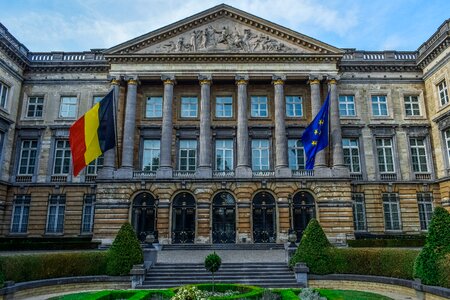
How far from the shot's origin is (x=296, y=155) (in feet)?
107

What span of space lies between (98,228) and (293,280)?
16.6 metres

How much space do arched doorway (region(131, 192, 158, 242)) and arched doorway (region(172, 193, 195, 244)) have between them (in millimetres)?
1656

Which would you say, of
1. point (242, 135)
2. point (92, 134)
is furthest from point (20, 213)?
point (242, 135)

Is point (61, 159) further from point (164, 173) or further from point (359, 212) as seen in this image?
point (359, 212)

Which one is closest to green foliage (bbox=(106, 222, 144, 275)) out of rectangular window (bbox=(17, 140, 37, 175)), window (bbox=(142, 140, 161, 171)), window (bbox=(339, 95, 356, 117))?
window (bbox=(142, 140, 161, 171))

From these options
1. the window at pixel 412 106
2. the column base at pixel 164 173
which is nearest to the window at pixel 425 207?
the window at pixel 412 106

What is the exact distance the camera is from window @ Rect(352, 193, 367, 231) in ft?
105

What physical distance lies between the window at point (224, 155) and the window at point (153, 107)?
5.99 m

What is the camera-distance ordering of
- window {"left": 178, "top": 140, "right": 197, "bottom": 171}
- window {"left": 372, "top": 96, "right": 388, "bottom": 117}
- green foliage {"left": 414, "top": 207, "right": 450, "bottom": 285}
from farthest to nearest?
window {"left": 372, "top": 96, "right": 388, "bottom": 117} < window {"left": 178, "top": 140, "right": 197, "bottom": 171} < green foliage {"left": 414, "top": 207, "right": 450, "bottom": 285}

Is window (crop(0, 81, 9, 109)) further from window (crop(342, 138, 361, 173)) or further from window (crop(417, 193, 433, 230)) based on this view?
window (crop(417, 193, 433, 230))

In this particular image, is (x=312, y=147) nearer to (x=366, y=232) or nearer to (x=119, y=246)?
(x=366, y=232)

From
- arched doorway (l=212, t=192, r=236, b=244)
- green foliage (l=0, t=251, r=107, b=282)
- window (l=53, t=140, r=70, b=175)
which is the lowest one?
green foliage (l=0, t=251, r=107, b=282)

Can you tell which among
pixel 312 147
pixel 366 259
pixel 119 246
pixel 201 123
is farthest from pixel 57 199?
pixel 366 259

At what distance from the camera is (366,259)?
18453 mm
